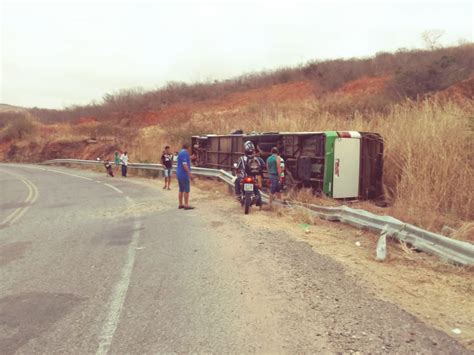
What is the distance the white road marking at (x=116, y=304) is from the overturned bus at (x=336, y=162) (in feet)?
21.8

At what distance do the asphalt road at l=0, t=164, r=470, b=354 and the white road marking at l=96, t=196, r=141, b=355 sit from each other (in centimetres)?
2

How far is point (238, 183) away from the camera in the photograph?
485 inches

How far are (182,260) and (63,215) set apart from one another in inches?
244

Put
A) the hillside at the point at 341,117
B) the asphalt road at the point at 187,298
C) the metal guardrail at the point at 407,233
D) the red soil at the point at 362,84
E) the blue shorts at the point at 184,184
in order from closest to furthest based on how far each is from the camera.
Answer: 1. the asphalt road at the point at 187,298
2. the metal guardrail at the point at 407,233
3. the hillside at the point at 341,117
4. the blue shorts at the point at 184,184
5. the red soil at the point at 362,84

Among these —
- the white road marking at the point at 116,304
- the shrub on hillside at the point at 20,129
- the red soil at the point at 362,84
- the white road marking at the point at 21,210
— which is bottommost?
the white road marking at the point at 21,210

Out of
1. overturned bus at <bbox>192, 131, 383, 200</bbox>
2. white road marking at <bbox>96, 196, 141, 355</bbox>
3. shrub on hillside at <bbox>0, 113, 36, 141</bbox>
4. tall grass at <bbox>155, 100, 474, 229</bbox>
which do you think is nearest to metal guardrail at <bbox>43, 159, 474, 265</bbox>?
tall grass at <bbox>155, 100, 474, 229</bbox>

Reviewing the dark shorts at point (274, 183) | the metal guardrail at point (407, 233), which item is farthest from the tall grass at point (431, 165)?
the dark shorts at point (274, 183)

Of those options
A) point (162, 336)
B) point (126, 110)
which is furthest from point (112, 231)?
point (126, 110)

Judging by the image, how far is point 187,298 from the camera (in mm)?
4836

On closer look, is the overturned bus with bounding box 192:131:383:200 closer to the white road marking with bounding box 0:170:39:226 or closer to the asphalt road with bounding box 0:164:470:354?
the asphalt road with bounding box 0:164:470:354

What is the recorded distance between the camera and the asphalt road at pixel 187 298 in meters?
3.74

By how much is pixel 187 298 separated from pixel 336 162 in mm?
8144

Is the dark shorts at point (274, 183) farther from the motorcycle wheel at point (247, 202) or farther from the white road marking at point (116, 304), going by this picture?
the white road marking at point (116, 304)

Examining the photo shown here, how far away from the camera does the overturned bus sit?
1198 cm
